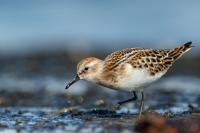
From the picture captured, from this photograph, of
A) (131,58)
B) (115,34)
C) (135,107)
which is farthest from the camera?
(115,34)

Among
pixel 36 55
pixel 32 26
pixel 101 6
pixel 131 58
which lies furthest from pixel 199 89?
pixel 101 6

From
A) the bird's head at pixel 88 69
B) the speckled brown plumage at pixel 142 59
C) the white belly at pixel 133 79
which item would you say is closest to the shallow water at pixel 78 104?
the white belly at pixel 133 79

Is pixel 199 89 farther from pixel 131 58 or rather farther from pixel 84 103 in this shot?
pixel 131 58

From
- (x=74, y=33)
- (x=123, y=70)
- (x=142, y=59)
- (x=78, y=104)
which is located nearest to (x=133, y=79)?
(x=123, y=70)

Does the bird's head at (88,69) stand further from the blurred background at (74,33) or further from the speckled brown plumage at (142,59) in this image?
the blurred background at (74,33)

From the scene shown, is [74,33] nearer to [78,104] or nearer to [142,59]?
[78,104]

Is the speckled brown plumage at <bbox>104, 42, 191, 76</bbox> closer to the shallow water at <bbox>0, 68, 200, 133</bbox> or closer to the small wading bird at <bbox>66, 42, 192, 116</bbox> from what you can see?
the small wading bird at <bbox>66, 42, 192, 116</bbox>
